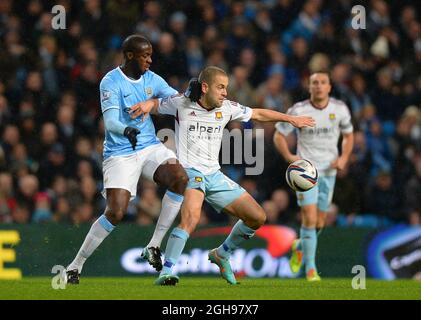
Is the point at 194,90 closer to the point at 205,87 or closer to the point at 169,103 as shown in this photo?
the point at 205,87

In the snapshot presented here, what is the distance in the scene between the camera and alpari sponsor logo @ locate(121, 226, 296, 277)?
1376 cm

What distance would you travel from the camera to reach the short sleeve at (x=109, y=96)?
404 inches

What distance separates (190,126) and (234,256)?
3713 millimetres

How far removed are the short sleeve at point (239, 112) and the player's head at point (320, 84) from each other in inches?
86.8

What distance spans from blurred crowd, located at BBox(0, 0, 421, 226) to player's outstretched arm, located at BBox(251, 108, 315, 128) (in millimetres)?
3825

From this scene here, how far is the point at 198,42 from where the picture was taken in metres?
16.2

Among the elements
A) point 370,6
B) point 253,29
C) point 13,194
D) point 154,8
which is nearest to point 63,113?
point 13,194

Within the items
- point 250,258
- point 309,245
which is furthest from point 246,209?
point 250,258

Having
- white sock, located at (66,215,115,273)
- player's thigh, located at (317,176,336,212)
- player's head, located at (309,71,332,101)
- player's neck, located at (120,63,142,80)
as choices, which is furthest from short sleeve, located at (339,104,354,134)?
white sock, located at (66,215,115,273)

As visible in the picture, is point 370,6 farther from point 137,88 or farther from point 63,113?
point 137,88

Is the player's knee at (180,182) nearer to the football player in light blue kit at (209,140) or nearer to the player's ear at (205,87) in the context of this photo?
the football player in light blue kit at (209,140)

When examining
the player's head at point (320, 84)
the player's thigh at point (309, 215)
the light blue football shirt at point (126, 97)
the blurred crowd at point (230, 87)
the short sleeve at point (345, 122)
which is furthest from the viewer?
the blurred crowd at point (230, 87)

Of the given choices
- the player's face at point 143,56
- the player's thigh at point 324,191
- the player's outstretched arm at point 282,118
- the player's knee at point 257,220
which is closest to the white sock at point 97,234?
the player's knee at point 257,220

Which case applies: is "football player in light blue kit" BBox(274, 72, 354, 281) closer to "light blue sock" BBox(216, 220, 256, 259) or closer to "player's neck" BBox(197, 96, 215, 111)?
"light blue sock" BBox(216, 220, 256, 259)
